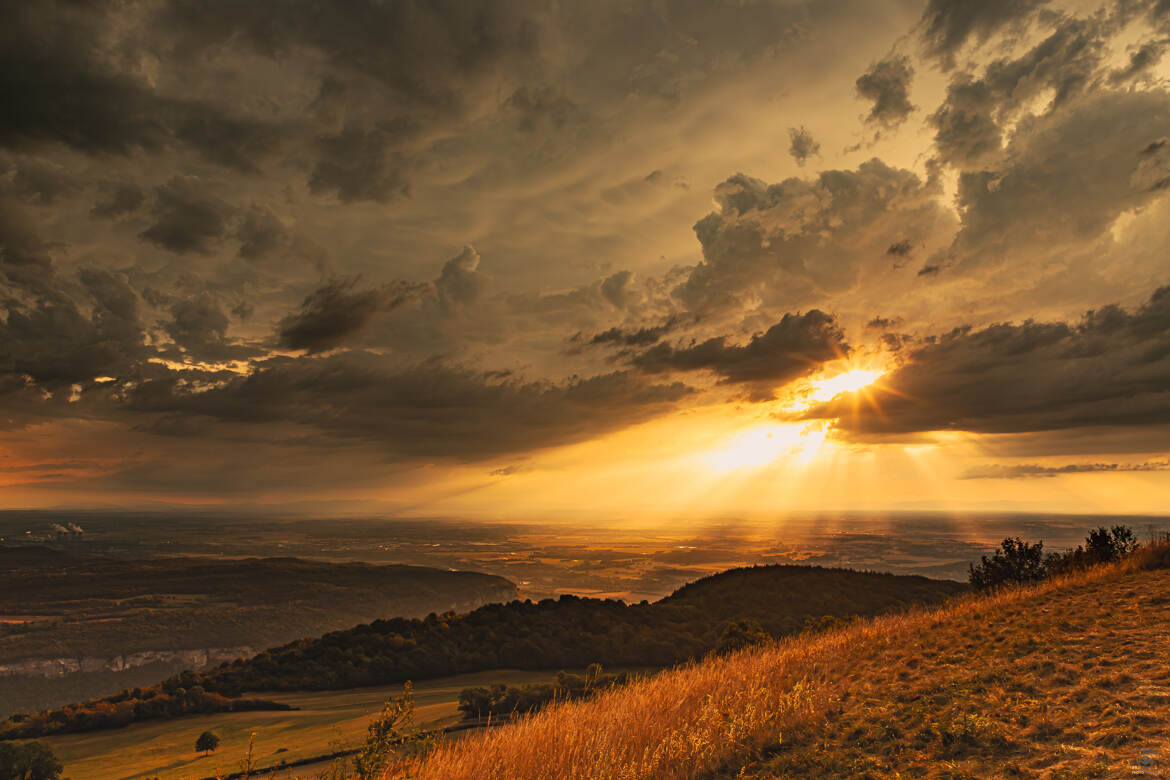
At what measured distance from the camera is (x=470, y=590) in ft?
519

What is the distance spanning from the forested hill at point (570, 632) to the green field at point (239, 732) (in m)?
2.05

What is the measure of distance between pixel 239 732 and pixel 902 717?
61.5 meters

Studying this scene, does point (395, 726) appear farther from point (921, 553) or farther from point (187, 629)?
point (921, 553)

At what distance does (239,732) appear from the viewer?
5106 cm

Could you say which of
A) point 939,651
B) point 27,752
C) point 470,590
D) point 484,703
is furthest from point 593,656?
point 470,590

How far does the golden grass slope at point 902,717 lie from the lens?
6.99 m

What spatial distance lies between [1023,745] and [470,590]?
164 meters

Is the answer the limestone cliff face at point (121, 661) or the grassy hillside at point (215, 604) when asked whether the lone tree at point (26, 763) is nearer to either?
the limestone cliff face at point (121, 661)

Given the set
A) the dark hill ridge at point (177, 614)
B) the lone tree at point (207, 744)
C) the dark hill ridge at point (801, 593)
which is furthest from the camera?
the dark hill ridge at point (177, 614)

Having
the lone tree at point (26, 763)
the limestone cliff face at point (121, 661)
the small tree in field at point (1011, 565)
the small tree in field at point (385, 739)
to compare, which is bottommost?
the limestone cliff face at point (121, 661)

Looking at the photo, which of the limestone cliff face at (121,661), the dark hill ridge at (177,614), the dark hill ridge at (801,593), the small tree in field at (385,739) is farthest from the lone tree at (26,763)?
the dark hill ridge at (177,614)

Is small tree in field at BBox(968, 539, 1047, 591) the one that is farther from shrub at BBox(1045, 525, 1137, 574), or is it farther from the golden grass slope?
the golden grass slope

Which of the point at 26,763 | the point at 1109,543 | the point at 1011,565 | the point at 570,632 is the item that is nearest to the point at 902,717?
the point at 1109,543

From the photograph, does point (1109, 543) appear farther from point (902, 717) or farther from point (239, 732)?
point (239, 732)
